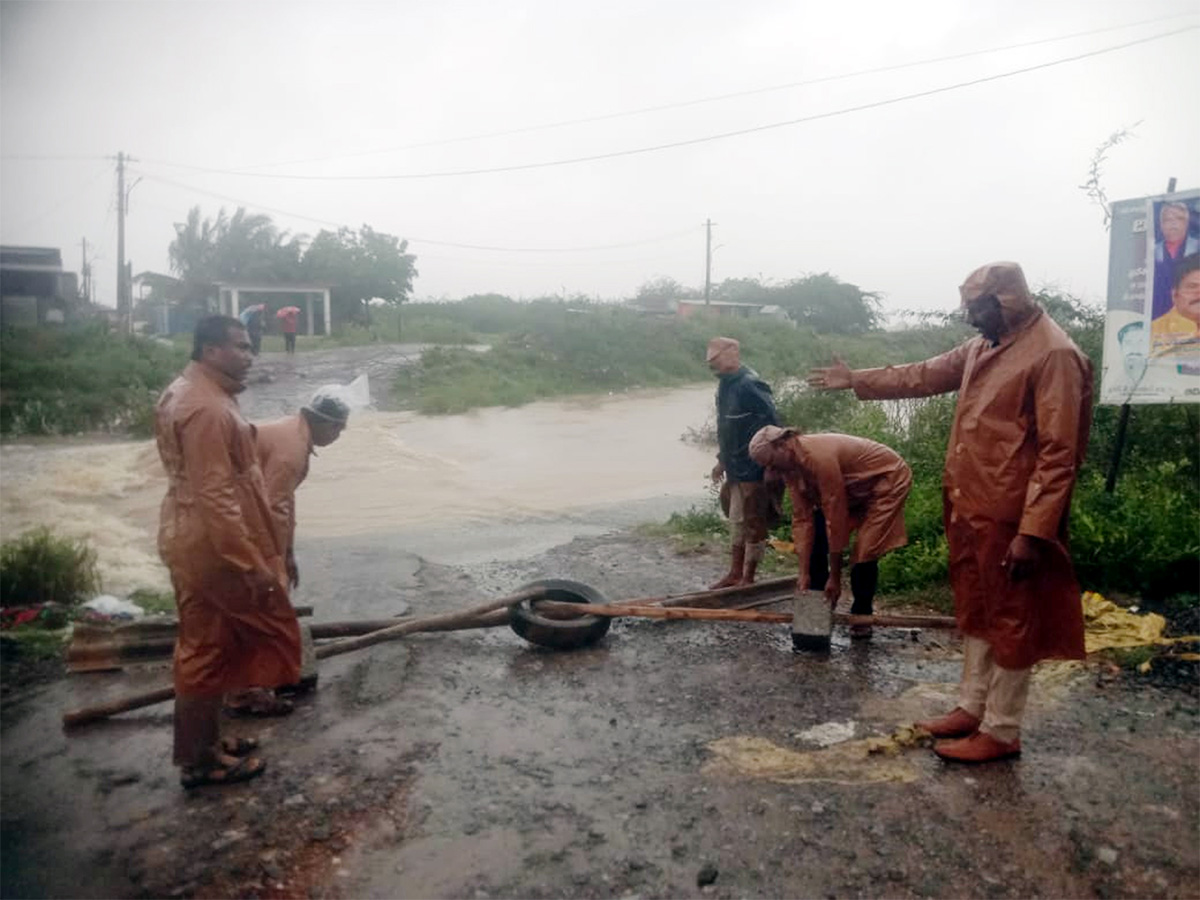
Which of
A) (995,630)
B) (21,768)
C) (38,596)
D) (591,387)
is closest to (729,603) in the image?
(995,630)

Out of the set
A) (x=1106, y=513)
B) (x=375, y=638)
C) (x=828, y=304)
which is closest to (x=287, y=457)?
(x=375, y=638)

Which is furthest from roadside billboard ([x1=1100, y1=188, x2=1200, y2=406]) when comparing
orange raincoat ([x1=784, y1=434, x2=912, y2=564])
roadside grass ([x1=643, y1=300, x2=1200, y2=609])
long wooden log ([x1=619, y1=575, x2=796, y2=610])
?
long wooden log ([x1=619, y1=575, x2=796, y2=610])

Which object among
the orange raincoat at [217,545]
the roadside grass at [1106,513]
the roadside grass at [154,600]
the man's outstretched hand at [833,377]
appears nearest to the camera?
the orange raincoat at [217,545]

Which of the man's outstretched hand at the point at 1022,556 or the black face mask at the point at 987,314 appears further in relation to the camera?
the black face mask at the point at 987,314

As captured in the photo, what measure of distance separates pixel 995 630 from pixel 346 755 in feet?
8.82

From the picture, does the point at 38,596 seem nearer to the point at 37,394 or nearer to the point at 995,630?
the point at 37,394

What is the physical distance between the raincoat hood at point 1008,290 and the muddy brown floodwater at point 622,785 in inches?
71.4

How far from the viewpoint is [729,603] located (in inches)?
240

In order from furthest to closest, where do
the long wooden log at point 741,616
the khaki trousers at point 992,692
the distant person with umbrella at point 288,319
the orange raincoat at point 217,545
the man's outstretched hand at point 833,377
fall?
the distant person with umbrella at point 288,319
the long wooden log at point 741,616
the man's outstretched hand at point 833,377
the khaki trousers at point 992,692
the orange raincoat at point 217,545

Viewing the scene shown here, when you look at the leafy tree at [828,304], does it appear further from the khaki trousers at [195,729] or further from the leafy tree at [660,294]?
the khaki trousers at [195,729]

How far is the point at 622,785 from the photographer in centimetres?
383

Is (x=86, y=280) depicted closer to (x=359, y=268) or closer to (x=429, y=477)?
(x=359, y=268)

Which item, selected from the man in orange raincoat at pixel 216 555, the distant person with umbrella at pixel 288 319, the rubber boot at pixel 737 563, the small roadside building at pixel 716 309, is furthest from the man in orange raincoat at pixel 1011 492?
the small roadside building at pixel 716 309

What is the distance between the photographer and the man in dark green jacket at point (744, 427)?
657cm
